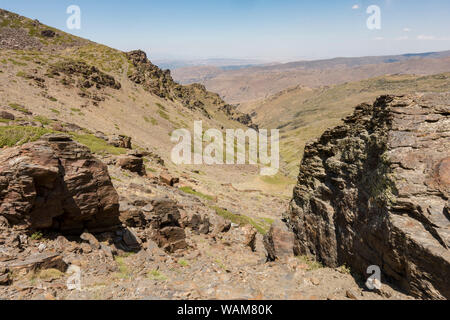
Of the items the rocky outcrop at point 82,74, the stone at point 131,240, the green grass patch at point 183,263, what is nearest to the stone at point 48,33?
the rocky outcrop at point 82,74

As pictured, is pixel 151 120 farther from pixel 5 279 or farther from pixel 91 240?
pixel 5 279

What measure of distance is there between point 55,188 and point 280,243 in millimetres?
14464

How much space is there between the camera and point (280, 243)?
59.9 feet

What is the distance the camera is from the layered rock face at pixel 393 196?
8062 millimetres

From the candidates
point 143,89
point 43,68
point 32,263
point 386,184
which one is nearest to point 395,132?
point 386,184

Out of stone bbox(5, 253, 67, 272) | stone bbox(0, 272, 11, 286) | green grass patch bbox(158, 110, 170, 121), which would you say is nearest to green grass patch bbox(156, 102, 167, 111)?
green grass patch bbox(158, 110, 170, 121)

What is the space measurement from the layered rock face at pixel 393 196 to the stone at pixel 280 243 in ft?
6.32

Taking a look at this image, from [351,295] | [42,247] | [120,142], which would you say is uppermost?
[120,142]

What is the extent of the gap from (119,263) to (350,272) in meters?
11.2

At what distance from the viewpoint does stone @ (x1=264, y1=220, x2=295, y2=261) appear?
58.7 feet

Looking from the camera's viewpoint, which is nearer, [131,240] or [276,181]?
[131,240]

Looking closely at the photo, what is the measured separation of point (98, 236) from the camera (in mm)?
13453

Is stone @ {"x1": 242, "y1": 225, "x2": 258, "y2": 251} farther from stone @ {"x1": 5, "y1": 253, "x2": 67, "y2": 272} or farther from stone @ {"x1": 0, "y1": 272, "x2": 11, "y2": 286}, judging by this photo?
stone @ {"x1": 0, "y1": 272, "x2": 11, "y2": 286}

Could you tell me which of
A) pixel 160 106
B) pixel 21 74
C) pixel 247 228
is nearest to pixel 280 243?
pixel 247 228
